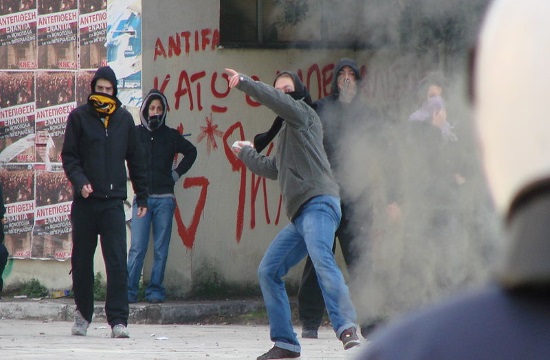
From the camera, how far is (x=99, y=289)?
1045cm

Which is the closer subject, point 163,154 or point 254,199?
Result: point 163,154

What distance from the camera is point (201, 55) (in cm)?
1076

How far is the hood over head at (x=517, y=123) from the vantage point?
0.99 meters

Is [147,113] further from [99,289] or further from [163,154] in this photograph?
[99,289]

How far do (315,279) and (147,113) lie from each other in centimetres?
288

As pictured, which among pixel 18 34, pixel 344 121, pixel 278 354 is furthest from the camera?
pixel 18 34

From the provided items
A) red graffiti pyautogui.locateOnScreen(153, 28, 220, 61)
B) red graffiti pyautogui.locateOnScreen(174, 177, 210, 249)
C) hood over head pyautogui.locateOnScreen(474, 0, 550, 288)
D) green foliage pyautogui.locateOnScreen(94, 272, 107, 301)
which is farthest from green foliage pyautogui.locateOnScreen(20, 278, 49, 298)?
hood over head pyautogui.locateOnScreen(474, 0, 550, 288)

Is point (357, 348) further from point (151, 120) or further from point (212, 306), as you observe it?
point (151, 120)

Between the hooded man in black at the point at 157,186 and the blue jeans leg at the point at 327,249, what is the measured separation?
378 centimetres

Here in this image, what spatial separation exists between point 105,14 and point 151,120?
3.43 ft

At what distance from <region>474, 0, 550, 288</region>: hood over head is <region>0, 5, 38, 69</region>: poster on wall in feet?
32.8

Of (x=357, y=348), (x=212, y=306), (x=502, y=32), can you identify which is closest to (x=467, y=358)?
(x=502, y=32)

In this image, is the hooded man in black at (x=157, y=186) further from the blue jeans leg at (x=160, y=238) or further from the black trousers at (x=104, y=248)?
the black trousers at (x=104, y=248)

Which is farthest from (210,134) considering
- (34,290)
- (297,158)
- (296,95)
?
(297,158)
